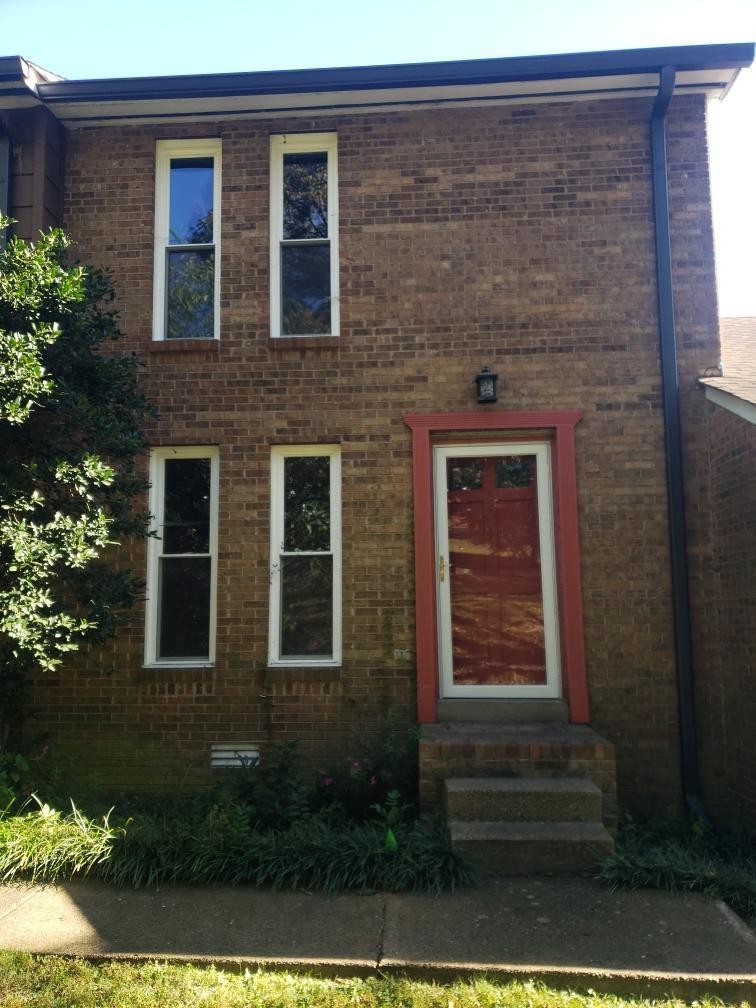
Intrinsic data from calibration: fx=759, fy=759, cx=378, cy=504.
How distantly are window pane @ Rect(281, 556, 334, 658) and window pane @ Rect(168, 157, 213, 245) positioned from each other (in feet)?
10.0

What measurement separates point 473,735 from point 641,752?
140 cm

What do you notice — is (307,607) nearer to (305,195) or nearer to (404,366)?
(404,366)

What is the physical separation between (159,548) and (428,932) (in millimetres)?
3799

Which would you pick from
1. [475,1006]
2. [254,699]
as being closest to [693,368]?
[254,699]

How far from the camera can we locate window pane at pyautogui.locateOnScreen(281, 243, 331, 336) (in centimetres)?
667

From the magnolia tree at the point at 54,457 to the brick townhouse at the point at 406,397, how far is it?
729mm

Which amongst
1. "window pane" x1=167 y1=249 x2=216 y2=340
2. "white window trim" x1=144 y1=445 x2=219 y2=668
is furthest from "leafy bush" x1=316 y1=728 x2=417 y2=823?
"window pane" x1=167 y1=249 x2=216 y2=340

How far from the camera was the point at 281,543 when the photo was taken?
252 inches

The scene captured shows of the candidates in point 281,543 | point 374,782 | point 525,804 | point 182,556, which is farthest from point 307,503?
point 525,804

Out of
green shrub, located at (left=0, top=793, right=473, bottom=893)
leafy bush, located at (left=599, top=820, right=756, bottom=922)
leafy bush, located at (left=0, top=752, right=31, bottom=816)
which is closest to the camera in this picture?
leafy bush, located at (left=599, top=820, right=756, bottom=922)

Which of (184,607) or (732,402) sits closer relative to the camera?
(732,402)

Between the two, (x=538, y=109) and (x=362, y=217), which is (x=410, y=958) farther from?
(x=538, y=109)

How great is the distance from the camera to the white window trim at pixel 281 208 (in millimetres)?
6594

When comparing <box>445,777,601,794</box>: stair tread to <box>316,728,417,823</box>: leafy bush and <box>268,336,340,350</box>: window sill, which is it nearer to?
<box>316,728,417,823</box>: leafy bush
